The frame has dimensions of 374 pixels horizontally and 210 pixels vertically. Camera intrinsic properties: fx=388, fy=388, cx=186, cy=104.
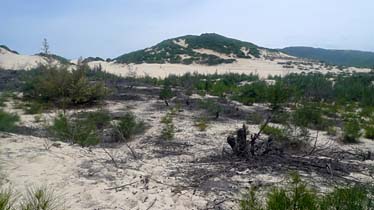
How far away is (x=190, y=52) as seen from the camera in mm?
54875

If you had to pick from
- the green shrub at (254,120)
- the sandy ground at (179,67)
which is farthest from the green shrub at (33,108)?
the sandy ground at (179,67)

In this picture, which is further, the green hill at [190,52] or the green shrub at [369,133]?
the green hill at [190,52]

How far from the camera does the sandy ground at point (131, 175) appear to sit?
18.7 ft

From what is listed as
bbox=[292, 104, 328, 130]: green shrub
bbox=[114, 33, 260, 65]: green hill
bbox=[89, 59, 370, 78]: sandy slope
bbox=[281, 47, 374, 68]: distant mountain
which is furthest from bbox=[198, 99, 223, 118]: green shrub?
bbox=[281, 47, 374, 68]: distant mountain

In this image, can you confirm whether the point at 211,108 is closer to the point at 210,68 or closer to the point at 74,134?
the point at 74,134

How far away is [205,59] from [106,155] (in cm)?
4317

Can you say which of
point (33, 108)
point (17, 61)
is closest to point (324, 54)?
point (17, 61)

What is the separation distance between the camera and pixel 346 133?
1139 cm

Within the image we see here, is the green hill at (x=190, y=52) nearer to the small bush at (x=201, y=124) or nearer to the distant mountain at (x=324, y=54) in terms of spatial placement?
the distant mountain at (x=324, y=54)

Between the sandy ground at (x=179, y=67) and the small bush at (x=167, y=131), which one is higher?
the sandy ground at (x=179, y=67)

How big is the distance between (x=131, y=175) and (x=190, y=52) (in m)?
49.0

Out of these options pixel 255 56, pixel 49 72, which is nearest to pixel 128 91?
pixel 49 72

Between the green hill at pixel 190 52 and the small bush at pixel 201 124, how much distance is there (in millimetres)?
36234

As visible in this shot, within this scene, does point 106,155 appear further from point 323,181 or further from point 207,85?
point 207,85
